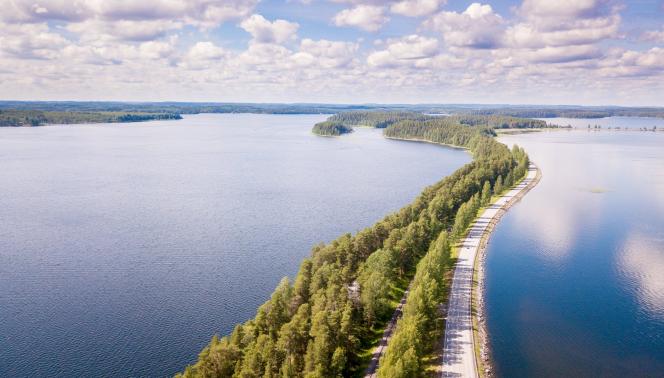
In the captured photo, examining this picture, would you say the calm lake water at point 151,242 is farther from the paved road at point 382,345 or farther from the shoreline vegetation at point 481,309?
the shoreline vegetation at point 481,309

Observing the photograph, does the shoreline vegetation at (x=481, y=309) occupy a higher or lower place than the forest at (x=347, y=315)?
lower

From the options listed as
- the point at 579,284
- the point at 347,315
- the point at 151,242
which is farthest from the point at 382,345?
the point at 151,242

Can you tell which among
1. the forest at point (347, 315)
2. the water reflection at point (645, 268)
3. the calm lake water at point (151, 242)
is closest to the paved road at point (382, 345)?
the forest at point (347, 315)

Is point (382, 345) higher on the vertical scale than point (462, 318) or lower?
lower

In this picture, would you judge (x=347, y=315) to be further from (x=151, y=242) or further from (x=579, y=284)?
(x=151, y=242)

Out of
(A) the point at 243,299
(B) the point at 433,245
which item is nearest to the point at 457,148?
(B) the point at 433,245

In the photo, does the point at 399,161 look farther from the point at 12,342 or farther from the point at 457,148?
the point at 12,342
